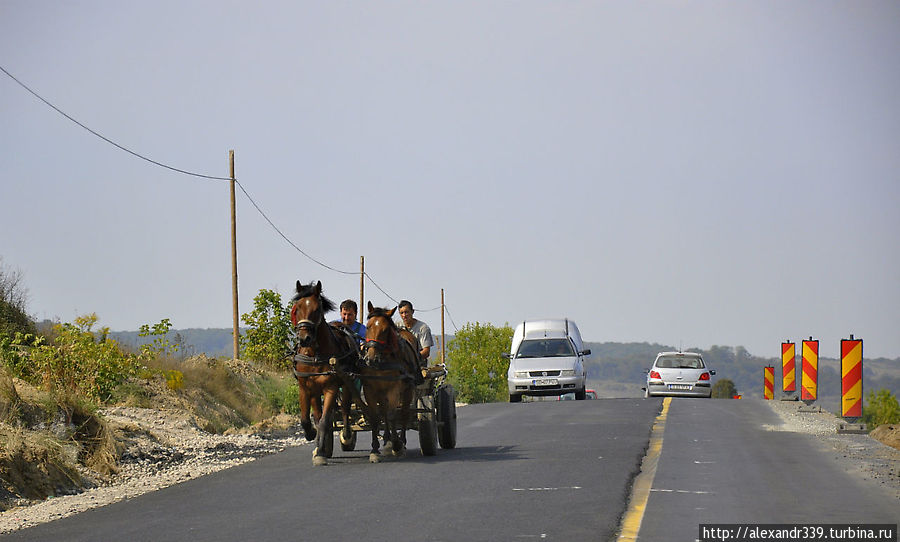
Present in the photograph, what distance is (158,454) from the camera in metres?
16.7

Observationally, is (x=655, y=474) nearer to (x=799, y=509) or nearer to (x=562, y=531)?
(x=799, y=509)

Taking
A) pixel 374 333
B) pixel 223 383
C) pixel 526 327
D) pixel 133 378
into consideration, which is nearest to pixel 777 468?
pixel 374 333

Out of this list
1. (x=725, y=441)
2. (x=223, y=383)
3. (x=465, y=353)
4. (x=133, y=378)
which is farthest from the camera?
(x=465, y=353)

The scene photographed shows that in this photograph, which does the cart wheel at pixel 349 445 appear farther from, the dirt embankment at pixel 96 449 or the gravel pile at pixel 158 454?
the dirt embankment at pixel 96 449

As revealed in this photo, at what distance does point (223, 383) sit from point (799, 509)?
59.6 feet

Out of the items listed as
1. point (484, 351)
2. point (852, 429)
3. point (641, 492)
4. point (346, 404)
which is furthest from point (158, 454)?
point (484, 351)

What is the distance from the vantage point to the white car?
36188 mm

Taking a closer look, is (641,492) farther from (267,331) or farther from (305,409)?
(267,331)

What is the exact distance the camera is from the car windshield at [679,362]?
120 feet

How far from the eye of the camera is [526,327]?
139 ft

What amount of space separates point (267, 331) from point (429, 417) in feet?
65.3

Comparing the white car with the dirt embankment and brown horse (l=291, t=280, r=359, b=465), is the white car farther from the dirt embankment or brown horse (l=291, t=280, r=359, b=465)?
brown horse (l=291, t=280, r=359, b=465)

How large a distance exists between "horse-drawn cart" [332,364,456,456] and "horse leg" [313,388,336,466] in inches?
16.1

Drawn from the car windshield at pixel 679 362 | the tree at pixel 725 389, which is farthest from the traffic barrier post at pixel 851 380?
the tree at pixel 725 389
